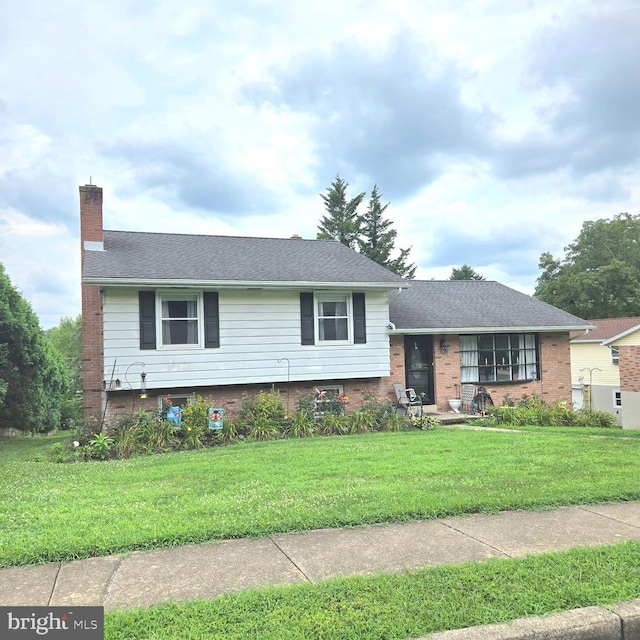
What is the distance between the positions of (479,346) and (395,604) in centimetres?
1302

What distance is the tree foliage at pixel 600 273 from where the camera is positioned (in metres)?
41.0

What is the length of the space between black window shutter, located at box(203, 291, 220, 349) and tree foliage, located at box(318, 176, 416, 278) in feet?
95.9

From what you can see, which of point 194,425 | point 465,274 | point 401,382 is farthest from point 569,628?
point 465,274

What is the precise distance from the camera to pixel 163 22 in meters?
9.98

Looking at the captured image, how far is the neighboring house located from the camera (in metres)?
14.7

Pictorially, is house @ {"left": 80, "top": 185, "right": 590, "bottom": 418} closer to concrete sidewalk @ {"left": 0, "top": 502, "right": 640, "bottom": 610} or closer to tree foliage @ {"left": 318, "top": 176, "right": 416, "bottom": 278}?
concrete sidewalk @ {"left": 0, "top": 502, "right": 640, "bottom": 610}

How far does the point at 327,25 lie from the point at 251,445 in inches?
347

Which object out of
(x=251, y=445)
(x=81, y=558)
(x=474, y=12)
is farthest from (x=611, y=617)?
(x=474, y=12)

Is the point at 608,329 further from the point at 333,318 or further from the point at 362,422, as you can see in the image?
the point at 362,422

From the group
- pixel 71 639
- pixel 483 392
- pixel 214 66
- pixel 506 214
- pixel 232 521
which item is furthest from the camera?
pixel 506 214

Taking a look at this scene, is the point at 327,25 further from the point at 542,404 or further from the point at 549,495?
the point at 542,404

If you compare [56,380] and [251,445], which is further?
[56,380]

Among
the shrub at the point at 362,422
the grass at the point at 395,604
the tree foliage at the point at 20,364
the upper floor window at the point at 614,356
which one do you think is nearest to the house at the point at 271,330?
the shrub at the point at 362,422

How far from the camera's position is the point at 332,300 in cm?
1336
